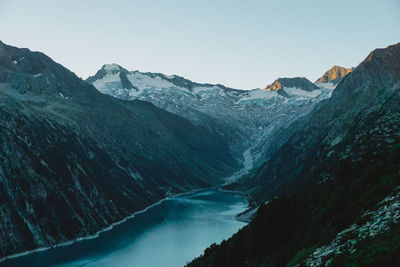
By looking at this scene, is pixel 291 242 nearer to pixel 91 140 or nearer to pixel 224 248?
pixel 224 248

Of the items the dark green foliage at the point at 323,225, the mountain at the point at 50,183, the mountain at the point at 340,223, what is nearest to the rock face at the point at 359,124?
the mountain at the point at 340,223

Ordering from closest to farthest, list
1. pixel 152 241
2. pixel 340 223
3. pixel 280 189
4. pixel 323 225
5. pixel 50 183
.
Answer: pixel 340 223 → pixel 323 225 → pixel 152 241 → pixel 50 183 → pixel 280 189

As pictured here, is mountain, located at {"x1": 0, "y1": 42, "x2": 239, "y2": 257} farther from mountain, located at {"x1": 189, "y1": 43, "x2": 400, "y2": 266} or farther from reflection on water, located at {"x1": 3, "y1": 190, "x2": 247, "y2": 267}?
mountain, located at {"x1": 189, "y1": 43, "x2": 400, "y2": 266}

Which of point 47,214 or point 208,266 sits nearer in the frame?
point 208,266

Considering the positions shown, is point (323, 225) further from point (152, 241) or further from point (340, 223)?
point (152, 241)

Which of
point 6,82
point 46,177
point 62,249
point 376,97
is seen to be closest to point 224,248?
point 62,249

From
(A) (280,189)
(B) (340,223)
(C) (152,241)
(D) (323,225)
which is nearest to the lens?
(B) (340,223)

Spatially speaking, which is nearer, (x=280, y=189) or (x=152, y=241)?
(x=152, y=241)

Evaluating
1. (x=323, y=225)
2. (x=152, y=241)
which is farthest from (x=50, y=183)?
(x=323, y=225)
